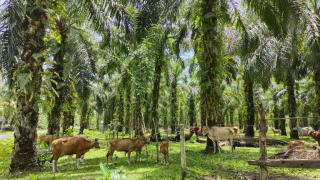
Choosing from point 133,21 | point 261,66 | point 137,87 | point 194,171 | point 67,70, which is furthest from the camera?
point 261,66

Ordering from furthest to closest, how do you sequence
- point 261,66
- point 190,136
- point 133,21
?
point 190,136, point 261,66, point 133,21

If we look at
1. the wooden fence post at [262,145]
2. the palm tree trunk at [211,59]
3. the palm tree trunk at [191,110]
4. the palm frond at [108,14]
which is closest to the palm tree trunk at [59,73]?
→ the palm frond at [108,14]

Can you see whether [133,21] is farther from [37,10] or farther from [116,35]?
[37,10]

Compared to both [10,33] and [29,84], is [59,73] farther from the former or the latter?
[29,84]

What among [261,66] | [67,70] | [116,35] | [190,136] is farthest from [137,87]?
[190,136]

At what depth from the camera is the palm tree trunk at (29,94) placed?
12.3 m

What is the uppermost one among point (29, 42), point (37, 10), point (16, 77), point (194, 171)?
point (37, 10)

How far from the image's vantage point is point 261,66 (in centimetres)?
2362

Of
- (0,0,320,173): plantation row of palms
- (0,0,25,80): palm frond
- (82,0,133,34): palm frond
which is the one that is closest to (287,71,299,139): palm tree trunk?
(0,0,320,173): plantation row of palms

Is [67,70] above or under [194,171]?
above

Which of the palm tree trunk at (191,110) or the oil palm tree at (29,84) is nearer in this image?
the oil palm tree at (29,84)

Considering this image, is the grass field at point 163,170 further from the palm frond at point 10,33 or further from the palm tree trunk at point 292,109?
the palm tree trunk at point 292,109

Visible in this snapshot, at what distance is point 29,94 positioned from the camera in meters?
12.5

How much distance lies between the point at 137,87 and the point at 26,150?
256 inches
